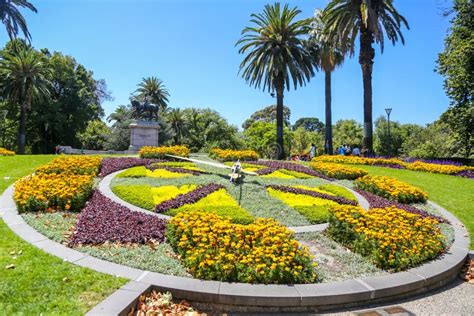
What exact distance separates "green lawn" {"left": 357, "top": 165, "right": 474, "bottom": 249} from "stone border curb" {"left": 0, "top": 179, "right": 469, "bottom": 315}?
10.3 ft

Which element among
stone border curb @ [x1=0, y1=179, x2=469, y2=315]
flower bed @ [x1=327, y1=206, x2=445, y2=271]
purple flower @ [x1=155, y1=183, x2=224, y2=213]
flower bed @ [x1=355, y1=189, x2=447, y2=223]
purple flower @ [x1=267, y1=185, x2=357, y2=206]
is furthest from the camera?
purple flower @ [x1=267, y1=185, x2=357, y2=206]

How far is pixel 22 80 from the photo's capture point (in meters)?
33.2

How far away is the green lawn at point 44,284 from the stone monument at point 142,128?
22.2m

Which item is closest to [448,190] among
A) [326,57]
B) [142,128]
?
[326,57]

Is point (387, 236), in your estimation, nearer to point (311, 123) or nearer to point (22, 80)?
point (22, 80)

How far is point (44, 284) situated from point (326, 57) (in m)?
28.6

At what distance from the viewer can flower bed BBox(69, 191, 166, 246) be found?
629cm

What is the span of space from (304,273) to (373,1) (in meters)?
23.0

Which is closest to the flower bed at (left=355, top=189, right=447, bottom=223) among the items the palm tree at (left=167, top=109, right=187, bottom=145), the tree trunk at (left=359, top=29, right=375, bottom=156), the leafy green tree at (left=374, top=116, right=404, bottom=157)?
the tree trunk at (left=359, top=29, right=375, bottom=156)

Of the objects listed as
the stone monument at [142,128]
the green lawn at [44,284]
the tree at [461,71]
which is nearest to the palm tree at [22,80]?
the stone monument at [142,128]

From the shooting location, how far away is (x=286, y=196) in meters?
10.7

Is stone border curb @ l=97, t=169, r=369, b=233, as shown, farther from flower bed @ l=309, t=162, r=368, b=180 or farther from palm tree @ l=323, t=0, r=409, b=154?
palm tree @ l=323, t=0, r=409, b=154

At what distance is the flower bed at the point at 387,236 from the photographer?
5914mm

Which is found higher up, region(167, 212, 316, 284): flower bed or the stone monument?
the stone monument
